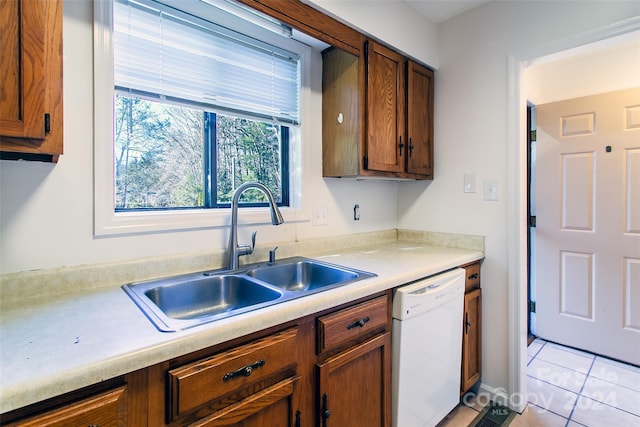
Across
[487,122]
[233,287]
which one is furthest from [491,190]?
[233,287]

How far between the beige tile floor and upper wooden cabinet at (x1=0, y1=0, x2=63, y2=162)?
213 centimetres

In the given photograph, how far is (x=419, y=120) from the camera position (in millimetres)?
2115

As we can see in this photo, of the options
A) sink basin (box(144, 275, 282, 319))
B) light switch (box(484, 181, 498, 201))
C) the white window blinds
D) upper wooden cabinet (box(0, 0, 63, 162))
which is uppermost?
the white window blinds

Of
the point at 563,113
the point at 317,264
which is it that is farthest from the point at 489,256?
the point at 563,113

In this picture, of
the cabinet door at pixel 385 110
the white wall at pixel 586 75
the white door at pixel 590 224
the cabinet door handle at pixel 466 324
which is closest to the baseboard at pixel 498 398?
the cabinet door handle at pixel 466 324

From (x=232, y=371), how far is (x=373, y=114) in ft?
4.87

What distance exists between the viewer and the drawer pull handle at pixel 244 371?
34.1 inches

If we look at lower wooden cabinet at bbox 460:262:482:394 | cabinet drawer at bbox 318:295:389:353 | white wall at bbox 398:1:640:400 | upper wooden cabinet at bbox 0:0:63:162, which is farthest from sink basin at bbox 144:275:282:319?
white wall at bbox 398:1:640:400

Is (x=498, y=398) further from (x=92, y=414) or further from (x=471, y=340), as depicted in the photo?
(x=92, y=414)

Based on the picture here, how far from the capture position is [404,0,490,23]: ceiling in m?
1.96

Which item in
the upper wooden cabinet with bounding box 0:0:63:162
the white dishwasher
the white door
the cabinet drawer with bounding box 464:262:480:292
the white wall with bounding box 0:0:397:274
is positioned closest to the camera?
the upper wooden cabinet with bounding box 0:0:63:162

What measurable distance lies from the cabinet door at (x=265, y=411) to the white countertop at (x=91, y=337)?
8.3 inches

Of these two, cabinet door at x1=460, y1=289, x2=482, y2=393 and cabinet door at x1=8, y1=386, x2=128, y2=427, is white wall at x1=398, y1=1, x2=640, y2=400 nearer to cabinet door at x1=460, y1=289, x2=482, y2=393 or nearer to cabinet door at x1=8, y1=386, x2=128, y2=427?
cabinet door at x1=460, y1=289, x2=482, y2=393

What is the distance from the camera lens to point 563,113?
8.31 ft
